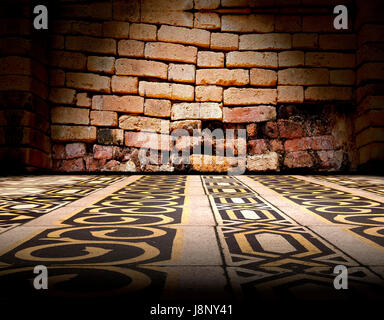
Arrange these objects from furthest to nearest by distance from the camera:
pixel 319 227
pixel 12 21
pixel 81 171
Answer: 1. pixel 81 171
2. pixel 12 21
3. pixel 319 227

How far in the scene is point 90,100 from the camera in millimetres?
5723

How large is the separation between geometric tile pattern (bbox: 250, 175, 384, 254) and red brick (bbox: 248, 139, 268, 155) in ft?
7.19

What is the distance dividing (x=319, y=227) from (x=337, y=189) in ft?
6.43

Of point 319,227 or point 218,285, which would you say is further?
point 319,227

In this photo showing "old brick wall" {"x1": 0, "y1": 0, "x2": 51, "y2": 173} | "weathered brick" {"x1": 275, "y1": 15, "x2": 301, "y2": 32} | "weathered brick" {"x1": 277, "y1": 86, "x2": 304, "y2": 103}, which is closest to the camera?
"old brick wall" {"x1": 0, "y1": 0, "x2": 51, "y2": 173}

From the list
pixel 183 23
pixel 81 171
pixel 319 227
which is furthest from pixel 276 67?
pixel 319 227

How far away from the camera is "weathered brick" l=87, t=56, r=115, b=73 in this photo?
5.75 m

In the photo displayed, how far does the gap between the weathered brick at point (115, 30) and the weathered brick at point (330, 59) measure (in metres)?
3.04

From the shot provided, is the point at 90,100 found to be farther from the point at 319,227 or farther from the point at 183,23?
the point at 319,227

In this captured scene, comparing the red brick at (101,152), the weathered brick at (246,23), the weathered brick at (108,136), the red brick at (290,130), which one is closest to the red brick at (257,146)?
the red brick at (290,130)

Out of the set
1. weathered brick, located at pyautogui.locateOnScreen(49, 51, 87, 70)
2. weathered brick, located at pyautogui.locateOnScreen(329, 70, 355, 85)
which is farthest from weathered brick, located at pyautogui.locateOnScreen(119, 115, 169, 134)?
weathered brick, located at pyautogui.locateOnScreen(329, 70, 355, 85)

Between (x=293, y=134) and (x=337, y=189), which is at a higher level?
(x=293, y=134)

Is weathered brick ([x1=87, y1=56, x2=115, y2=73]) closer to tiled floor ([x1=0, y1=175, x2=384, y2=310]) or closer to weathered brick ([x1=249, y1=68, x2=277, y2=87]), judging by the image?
weathered brick ([x1=249, y1=68, x2=277, y2=87])

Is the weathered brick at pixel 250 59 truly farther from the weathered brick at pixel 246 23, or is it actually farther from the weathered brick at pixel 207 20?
the weathered brick at pixel 207 20
